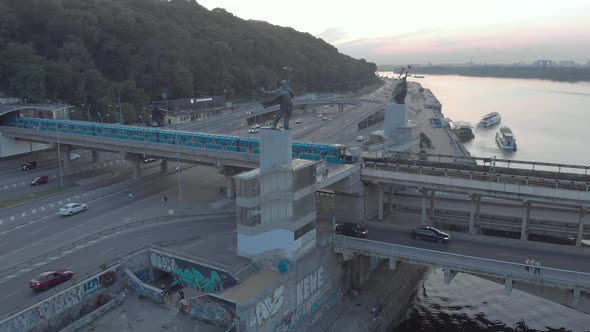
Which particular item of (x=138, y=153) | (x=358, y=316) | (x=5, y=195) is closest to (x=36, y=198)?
(x=5, y=195)

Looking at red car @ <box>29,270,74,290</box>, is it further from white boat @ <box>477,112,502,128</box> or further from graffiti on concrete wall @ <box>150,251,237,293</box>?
white boat @ <box>477,112,502,128</box>

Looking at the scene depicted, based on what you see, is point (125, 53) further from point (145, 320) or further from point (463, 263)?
point (463, 263)

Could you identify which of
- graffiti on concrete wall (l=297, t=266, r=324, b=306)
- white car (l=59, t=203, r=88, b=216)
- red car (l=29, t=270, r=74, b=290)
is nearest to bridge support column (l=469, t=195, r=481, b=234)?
graffiti on concrete wall (l=297, t=266, r=324, b=306)

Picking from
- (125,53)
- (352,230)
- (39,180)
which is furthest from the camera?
(125,53)

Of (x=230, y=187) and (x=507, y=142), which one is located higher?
(x=230, y=187)

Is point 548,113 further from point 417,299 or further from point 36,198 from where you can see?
point 36,198

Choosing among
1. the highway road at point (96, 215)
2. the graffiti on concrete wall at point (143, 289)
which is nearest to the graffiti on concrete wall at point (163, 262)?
the graffiti on concrete wall at point (143, 289)

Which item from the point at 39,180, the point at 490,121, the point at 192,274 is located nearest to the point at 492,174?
the point at 192,274
